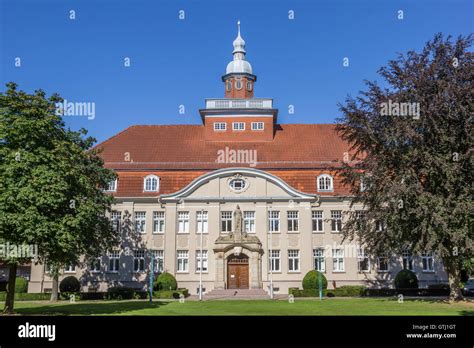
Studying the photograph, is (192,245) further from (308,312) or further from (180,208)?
(308,312)

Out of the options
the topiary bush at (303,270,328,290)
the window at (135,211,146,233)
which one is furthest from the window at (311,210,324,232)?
the window at (135,211,146,233)

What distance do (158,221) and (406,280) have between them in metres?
19.7

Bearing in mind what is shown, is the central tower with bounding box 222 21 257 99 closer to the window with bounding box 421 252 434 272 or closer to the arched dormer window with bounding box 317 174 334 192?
the arched dormer window with bounding box 317 174 334 192

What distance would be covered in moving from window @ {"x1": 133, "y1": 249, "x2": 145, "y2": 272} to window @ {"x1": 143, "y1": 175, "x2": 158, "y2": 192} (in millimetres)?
5014

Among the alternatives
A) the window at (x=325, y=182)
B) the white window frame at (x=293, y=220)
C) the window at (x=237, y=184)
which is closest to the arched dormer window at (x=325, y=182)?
the window at (x=325, y=182)

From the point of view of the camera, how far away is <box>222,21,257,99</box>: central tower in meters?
47.8

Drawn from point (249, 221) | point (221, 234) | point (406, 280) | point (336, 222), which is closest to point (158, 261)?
point (221, 234)

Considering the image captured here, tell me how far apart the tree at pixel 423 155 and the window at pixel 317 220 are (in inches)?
521

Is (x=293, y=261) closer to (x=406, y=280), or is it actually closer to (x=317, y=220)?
(x=317, y=220)

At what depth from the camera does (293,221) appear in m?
40.4

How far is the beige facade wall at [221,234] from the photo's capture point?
3944cm

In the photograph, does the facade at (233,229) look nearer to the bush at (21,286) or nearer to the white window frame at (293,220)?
the white window frame at (293,220)

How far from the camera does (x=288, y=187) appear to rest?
40.1 metres

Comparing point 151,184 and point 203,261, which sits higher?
point 151,184
